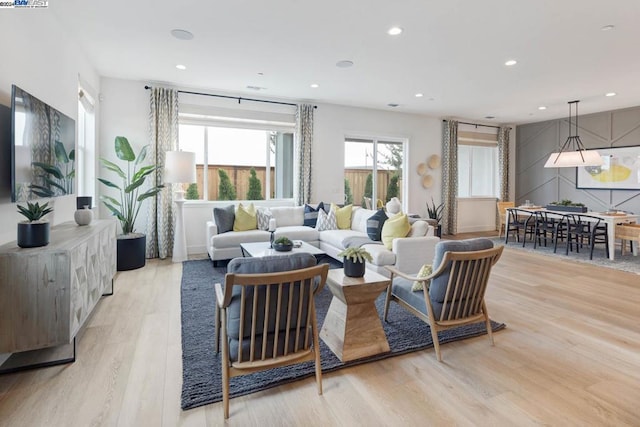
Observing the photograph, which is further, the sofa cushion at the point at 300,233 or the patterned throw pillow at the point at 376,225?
the sofa cushion at the point at 300,233

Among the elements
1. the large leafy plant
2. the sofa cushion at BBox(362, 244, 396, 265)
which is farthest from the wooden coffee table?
the large leafy plant

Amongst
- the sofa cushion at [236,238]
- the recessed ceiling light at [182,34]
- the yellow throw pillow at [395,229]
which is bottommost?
the sofa cushion at [236,238]

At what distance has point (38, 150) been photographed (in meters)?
2.64

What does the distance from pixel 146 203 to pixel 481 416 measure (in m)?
5.43

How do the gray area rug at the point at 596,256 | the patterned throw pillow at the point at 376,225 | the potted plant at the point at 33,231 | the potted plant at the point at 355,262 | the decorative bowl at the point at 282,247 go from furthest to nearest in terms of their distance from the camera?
the gray area rug at the point at 596,256 < the patterned throw pillow at the point at 376,225 < the decorative bowl at the point at 282,247 < the potted plant at the point at 355,262 < the potted plant at the point at 33,231

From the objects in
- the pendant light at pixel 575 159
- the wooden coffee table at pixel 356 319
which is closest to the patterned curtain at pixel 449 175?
the pendant light at pixel 575 159

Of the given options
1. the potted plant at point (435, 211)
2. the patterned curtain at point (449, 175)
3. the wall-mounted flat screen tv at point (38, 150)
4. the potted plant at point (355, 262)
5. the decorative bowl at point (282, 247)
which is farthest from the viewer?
the patterned curtain at point (449, 175)

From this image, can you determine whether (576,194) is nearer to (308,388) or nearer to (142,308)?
(308,388)

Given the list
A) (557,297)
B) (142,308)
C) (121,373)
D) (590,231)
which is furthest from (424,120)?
(121,373)

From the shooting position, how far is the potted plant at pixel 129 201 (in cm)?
471

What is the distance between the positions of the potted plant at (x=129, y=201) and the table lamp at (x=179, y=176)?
25 centimetres

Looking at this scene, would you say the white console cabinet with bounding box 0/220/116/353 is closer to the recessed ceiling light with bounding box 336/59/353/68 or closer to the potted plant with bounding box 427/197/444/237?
the recessed ceiling light with bounding box 336/59/353/68

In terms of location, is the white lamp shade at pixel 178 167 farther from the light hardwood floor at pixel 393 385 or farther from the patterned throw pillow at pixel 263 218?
the light hardwood floor at pixel 393 385

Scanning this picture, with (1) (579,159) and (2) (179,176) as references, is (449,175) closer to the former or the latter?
(1) (579,159)
